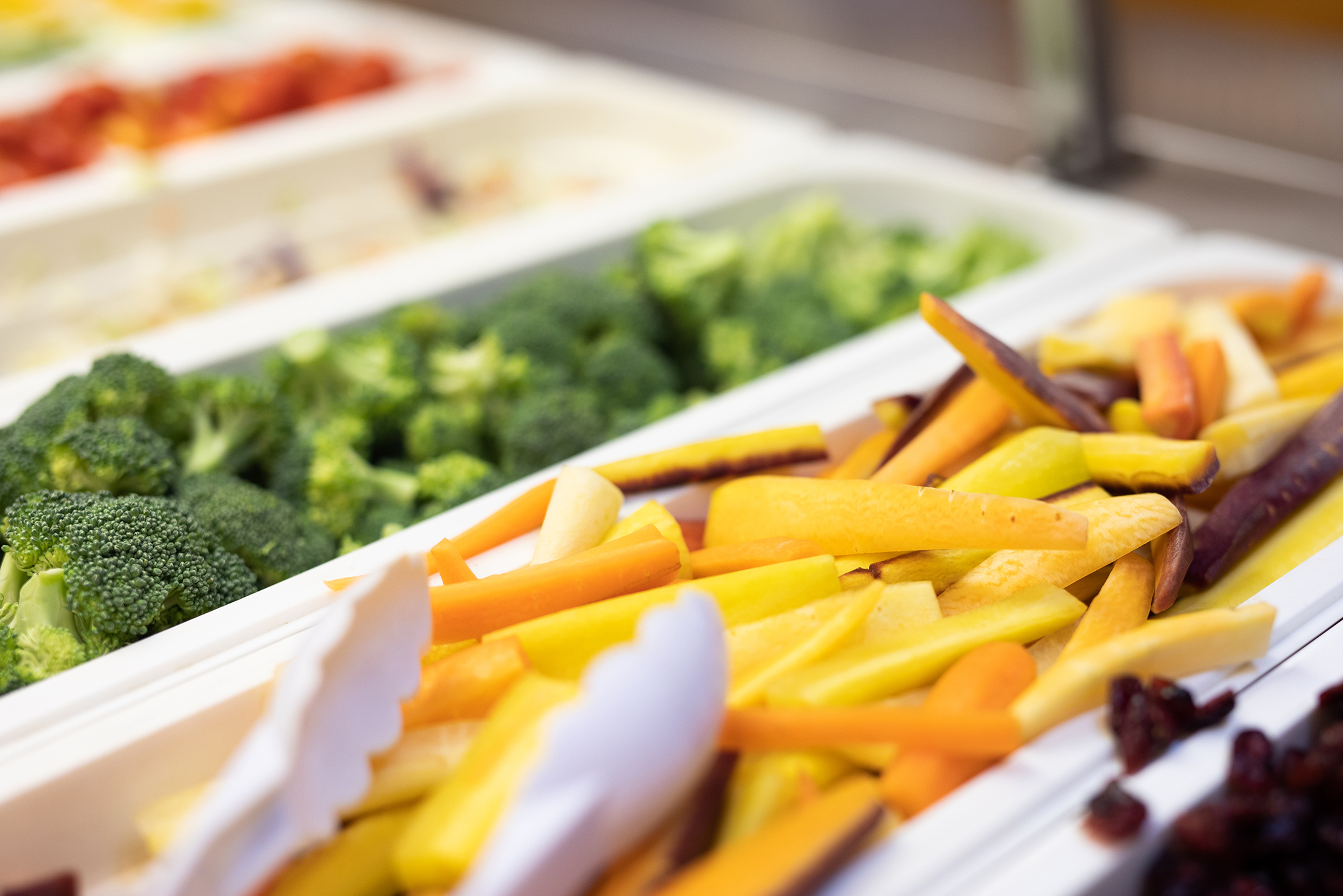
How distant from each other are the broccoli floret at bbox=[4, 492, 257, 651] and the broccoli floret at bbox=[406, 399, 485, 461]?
45 centimetres

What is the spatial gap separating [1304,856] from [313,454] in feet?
4.10

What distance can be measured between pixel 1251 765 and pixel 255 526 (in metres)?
1.08

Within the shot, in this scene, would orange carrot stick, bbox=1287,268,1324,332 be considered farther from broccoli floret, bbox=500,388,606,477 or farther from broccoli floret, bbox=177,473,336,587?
broccoli floret, bbox=177,473,336,587

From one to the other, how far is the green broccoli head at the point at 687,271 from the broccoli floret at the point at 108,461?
36.4 inches

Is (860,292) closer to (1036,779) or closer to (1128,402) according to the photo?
(1128,402)

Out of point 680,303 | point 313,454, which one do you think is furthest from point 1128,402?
point 313,454

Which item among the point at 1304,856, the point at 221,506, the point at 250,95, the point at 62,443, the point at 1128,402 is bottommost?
the point at 1304,856

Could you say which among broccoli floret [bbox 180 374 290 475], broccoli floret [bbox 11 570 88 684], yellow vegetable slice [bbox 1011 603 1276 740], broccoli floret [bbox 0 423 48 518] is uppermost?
broccoli floret [bbox 0 423 48 518]

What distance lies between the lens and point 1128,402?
1.39 meters

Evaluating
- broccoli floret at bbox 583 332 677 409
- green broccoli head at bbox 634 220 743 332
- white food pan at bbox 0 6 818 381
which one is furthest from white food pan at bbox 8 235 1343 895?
white food pan at bbox 0 6 818 381

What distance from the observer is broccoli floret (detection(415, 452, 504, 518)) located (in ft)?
4.83

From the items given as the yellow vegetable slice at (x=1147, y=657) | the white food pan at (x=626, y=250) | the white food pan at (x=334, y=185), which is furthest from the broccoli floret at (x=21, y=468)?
the yellow vegetable slice at (x=1147, y=657)

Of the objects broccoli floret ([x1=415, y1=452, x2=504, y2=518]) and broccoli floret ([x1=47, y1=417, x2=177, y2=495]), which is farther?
broccoli floret ([x1=415, y1=452, x2=504, y2=518])

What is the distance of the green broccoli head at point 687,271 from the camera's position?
6.43ft
